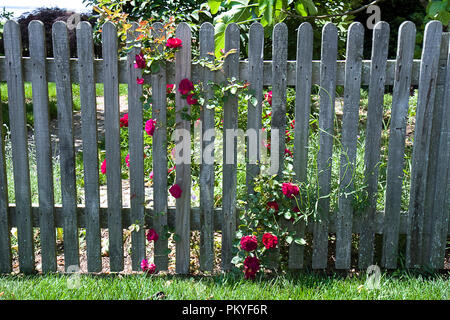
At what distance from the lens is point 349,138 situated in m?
3.09

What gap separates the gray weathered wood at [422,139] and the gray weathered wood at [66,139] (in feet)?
7.07

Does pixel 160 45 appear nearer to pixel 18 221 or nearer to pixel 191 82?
pixel 191 82

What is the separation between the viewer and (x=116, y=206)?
10.5ft

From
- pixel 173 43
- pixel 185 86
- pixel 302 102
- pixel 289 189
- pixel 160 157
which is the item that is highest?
pixel 173 43

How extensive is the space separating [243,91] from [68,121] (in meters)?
1.09

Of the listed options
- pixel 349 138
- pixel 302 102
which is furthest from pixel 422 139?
pixel 302 102

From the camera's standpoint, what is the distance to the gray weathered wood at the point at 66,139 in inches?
118

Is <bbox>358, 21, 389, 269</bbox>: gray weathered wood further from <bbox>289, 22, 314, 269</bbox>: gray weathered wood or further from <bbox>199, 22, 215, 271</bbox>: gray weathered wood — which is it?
<bbox>199, 22, 215, 271</bbox>: gray weathered wood

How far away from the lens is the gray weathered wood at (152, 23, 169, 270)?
9.93 feet

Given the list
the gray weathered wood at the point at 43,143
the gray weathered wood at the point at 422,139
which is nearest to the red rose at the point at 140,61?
the gray weathered wood at the point at 43,143

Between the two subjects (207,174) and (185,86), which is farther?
(207,174)

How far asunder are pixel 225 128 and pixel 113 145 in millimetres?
709

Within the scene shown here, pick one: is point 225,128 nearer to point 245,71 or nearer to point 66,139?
point 245,71

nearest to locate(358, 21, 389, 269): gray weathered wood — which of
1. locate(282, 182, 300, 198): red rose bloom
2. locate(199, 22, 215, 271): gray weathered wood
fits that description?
locate(282, 182, 300, 198): red rose bloom
